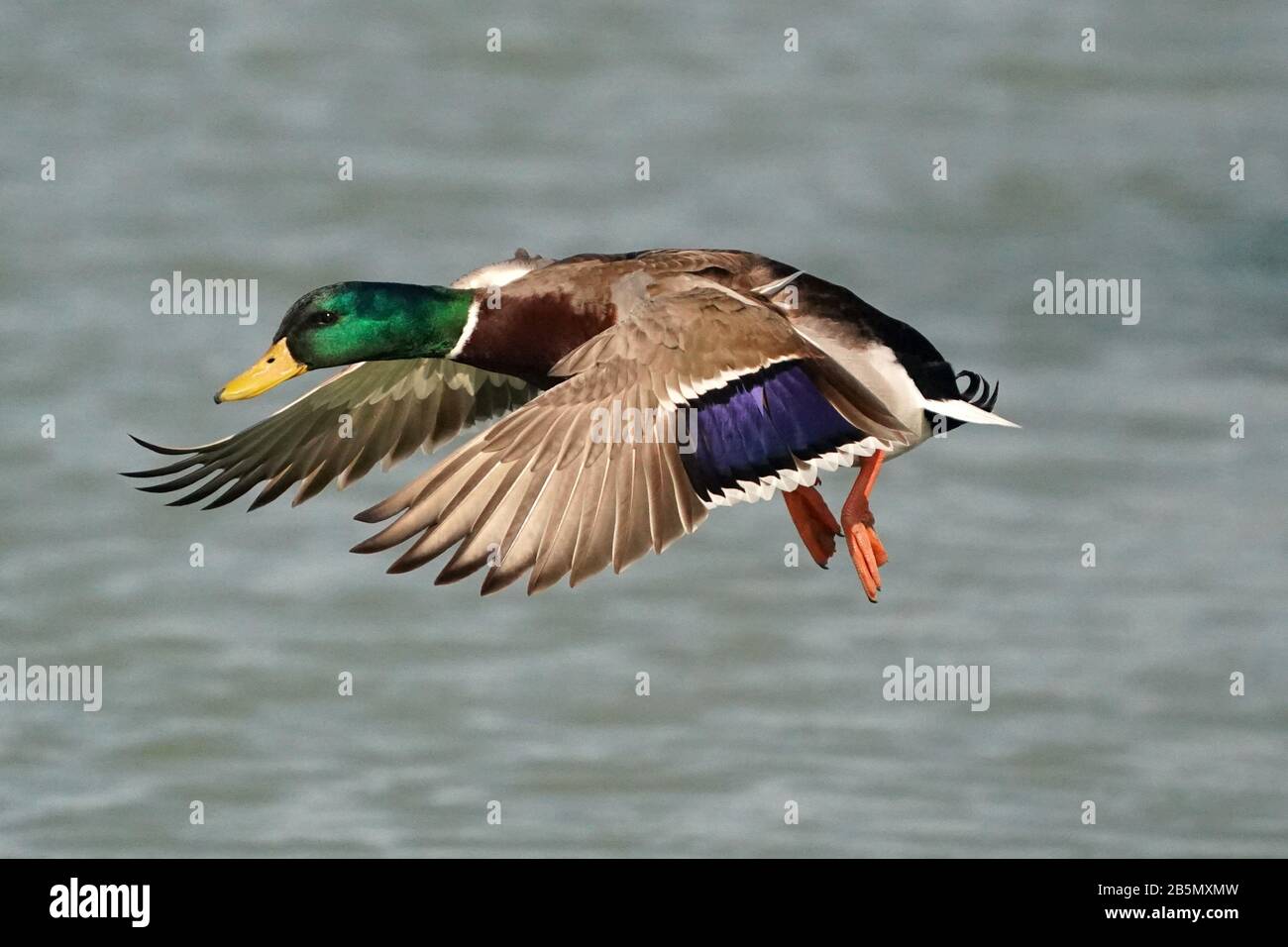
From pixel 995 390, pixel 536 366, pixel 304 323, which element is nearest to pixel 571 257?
pixel 536 366

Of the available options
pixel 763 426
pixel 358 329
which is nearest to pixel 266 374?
pixel 358 329

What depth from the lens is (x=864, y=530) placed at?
8047 mm

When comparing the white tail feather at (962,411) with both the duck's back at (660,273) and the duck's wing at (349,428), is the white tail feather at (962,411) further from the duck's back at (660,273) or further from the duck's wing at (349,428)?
the duck's wing at (349,428)

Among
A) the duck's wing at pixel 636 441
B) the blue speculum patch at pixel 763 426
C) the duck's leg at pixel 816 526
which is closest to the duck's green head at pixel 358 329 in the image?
the duck's wing at pixel 636 441

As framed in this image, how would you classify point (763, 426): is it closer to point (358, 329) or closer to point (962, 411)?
point (962, 411)

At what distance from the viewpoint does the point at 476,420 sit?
9172mm

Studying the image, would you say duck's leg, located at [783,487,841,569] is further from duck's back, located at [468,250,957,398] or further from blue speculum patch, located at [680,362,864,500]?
blue speculum patch, located at [680,362,864,500]

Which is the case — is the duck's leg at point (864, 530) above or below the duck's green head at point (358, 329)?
below

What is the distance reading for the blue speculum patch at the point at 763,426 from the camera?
748 centimetres

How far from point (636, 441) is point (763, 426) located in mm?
479

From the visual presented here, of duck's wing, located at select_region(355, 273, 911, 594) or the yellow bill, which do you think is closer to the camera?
duck's wing, located at select_region(355, 273, 911, 594)

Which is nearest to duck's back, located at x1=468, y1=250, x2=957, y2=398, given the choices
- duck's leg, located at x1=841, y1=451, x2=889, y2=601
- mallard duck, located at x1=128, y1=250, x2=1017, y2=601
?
mallard duck, located at x1=128, y1=250, x2=1017, y2=601

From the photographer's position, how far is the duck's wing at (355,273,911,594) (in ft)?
22.9

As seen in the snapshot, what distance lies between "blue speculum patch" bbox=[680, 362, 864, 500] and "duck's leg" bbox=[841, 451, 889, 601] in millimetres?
400
